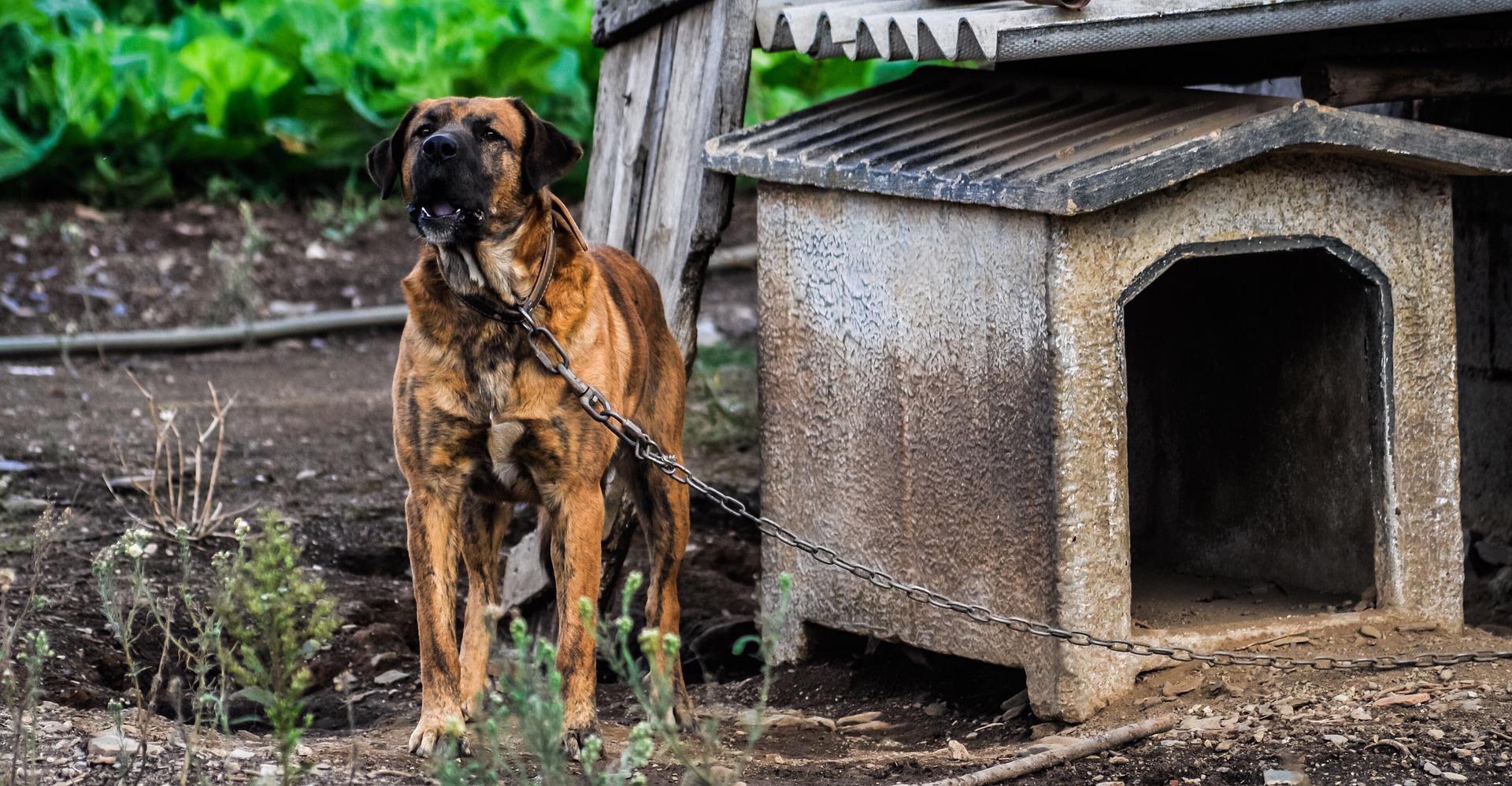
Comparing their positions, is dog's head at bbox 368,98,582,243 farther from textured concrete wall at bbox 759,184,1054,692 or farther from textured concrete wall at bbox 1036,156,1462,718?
textured concrete wall at bbox 1036,156,1462,718

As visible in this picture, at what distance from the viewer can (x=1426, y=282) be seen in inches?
170

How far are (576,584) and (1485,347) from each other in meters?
3.49

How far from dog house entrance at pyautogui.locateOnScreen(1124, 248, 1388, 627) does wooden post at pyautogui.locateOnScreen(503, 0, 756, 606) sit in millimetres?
1465

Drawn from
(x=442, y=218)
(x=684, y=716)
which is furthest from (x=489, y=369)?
(x=684, y=716)

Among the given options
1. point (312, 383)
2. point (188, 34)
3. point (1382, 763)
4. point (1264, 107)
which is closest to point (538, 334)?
point (1264, 107)

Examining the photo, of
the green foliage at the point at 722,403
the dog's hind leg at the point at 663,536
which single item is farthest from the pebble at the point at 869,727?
the green foliage at the point at 722,403

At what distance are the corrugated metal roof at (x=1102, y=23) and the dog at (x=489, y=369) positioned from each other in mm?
924

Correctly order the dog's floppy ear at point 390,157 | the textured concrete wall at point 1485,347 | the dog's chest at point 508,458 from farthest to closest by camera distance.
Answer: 1. the textured concrete wall at point 1485,347
2. the dog's floppy ear at point 390,157
3. the dog's chest at point 508,458

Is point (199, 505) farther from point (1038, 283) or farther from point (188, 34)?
point (188, 34)

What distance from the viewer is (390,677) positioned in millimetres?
4953

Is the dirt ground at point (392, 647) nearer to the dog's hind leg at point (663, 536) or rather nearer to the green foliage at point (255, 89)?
the dog's hind leg at point (663, 536)

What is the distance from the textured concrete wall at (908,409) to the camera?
4059mm

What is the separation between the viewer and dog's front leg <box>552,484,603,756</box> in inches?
155

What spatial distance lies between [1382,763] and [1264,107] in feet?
5.43
